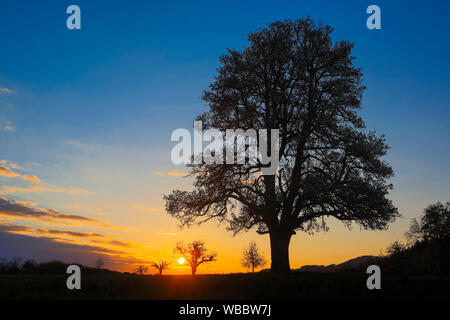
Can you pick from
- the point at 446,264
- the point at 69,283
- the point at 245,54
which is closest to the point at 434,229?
the point at 446,264

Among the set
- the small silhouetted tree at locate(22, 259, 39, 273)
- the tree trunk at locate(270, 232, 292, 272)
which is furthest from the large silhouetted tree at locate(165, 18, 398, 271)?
the small silhouetted tree at locate(22, 259, 39, 273)

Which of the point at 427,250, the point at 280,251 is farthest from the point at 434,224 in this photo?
the point at 280,251

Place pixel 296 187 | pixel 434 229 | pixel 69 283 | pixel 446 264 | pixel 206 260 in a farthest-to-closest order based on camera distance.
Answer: pixel 206 260
pixel 434 229
pixel 446 264
pixel 296 187
pixel 69 283

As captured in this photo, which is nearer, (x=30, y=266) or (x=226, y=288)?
(x=226, y=288)

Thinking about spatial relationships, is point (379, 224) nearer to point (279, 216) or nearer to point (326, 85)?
point (279, 216)

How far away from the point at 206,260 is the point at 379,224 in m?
49.7

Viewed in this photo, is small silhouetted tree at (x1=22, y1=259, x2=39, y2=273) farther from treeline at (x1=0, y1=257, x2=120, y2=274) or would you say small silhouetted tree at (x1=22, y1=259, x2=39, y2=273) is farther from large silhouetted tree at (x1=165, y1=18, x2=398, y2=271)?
large silhouetted tree at (x1=165, y1=18, x2=398, y2=271)

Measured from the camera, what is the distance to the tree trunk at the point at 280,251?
2623 cm

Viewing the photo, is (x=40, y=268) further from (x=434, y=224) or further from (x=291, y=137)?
(x=434, y=224)

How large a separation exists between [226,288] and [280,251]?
29.0ft

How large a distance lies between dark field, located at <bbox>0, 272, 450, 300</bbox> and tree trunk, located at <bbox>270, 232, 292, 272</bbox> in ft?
18.4

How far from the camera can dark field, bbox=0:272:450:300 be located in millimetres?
17625

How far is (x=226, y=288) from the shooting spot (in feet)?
61.0
